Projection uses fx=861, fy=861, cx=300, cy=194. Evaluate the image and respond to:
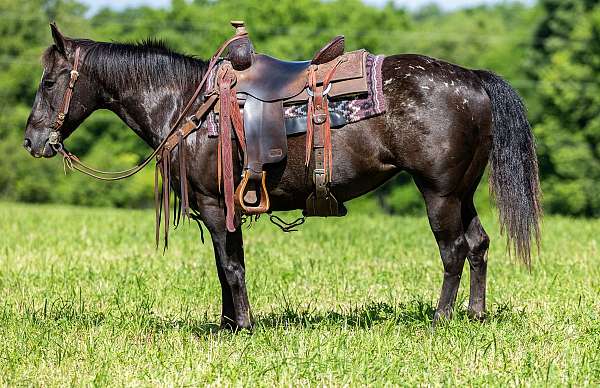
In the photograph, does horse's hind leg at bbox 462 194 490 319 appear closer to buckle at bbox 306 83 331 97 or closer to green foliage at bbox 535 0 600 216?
buckle at bbox 306 83 331 97

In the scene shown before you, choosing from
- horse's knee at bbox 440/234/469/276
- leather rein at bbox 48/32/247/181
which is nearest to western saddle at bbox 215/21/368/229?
leather rein at bbox 48/32/247/181

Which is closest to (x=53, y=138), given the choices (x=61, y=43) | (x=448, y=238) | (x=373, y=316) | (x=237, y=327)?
(x=61, y=43)

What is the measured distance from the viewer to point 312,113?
6.54m

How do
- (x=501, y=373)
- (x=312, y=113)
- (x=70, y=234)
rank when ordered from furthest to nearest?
(x=70, y=234)
(x=312, y=113)
(x=501, y=373)

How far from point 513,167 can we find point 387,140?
1.11m

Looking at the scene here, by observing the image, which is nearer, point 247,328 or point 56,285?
point 247,328

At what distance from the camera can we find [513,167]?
6.93 m

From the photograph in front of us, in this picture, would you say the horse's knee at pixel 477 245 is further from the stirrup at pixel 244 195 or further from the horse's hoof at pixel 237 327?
the horse's hoof at pixel 237 327

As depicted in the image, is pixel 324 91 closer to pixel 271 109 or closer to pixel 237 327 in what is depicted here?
pixel 271 109

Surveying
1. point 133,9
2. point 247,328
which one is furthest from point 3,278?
point 133,9

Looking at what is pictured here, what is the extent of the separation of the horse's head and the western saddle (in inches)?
46.8

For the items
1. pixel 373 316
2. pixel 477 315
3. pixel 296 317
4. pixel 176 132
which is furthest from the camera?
pixel 296 317

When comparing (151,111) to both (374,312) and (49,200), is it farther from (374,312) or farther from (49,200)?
(49,200)

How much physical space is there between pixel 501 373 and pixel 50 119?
395 centimetres
